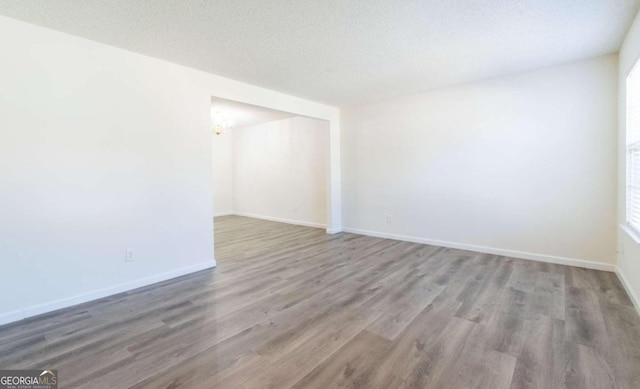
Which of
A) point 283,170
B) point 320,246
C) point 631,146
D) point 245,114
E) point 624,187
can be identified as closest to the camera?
point 631,146

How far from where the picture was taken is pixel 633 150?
8.96ft

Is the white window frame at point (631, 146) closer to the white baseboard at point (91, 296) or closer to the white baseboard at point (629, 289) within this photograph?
the white baseboard at point (629, 289)

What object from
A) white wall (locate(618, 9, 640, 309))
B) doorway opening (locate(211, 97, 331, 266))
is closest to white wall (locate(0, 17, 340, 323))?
doorway opening (locate(211, 97, 331, 266))

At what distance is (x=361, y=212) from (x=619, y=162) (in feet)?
11.7

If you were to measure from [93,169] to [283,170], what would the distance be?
14.7 ft

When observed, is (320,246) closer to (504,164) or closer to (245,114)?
(504,164)

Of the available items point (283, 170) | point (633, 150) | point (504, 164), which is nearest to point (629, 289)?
point (633, 150)

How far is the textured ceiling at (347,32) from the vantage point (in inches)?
88.4

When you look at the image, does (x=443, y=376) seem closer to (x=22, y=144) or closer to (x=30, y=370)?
(x=30, y=370)

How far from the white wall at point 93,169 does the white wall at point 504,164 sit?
3.02 m

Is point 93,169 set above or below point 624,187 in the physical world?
above

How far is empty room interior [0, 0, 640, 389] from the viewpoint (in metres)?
1.90

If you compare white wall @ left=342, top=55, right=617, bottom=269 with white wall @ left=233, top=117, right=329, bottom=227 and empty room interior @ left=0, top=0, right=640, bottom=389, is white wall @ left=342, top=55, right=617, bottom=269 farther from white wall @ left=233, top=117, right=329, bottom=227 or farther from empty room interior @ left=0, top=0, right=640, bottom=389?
white wall @ left=233, top=117, right=329, bottom=227

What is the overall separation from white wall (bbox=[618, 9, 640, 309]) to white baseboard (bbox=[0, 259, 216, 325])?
14.4 ft
